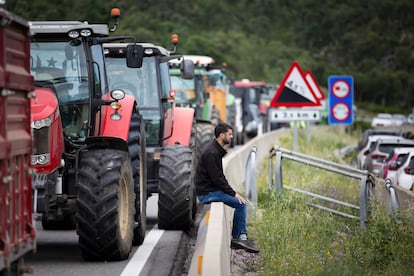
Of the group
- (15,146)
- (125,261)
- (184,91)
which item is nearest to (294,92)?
(125,261)

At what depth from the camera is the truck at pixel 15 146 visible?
8.63 metres

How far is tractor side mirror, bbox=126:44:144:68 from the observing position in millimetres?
14578

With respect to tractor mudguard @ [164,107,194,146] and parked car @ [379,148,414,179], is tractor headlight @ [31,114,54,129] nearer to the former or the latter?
tractor mudguard @ [164,107,194,146]

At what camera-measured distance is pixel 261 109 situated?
6925cm

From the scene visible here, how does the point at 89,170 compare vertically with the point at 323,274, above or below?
above

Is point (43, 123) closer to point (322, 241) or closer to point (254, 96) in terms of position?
point (322, 241)

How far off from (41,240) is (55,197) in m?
2.49

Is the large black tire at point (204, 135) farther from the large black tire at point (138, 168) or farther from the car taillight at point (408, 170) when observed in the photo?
the large black tire at point (138, 168)

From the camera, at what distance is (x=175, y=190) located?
1598 cm

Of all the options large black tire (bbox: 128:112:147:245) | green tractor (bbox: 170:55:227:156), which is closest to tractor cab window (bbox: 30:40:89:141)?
large black tire (bbox: 128:112:147:245)

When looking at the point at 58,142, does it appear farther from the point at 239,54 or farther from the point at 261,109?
the point at 239,54

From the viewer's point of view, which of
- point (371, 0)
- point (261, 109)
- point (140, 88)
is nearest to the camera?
point (140, 88)

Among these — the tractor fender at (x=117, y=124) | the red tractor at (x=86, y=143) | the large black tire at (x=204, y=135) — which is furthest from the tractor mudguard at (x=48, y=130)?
the large black tire at (x=204, y=135)

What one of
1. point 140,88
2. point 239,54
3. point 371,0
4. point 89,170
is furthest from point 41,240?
point 371,0
